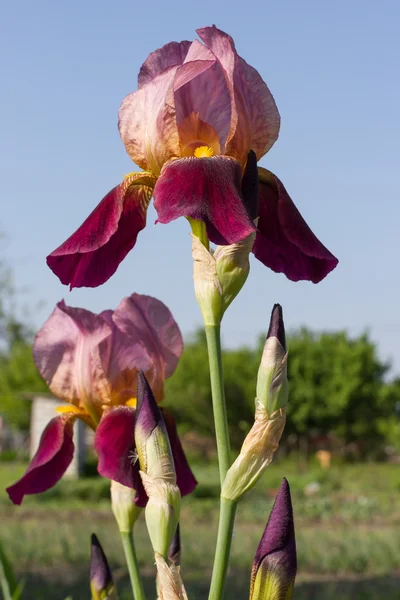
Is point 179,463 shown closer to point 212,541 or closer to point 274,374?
point 274,374

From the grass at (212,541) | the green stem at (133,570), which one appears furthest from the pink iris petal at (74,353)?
the grass at (212,541)

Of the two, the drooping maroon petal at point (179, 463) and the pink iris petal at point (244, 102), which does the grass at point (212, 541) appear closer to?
the drooping maroon petal at point (179, 463)

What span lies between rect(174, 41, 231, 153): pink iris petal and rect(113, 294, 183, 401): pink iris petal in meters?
0.38

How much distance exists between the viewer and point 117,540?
7.96 metres

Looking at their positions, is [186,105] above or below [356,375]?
below

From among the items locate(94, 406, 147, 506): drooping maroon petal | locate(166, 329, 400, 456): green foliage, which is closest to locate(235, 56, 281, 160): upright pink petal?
locate(94, 406, 147, 506): drooping maroon petal

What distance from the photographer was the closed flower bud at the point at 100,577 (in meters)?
1.26

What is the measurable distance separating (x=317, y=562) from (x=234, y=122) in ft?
24.4

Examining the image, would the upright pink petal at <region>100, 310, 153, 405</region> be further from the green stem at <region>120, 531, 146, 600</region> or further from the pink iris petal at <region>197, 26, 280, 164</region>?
the pink iris petal at <region>197, 26, 280, 164</region>

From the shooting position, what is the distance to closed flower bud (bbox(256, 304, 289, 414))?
40.2 inches

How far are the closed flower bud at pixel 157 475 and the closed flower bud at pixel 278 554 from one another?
0.39 feet

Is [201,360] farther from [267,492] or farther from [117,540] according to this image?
[117,540]

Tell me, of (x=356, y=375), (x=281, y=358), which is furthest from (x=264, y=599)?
(x=356, y=375)

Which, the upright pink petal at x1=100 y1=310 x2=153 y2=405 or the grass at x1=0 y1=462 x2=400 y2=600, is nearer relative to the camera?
the upright pink petal at x1=100 y1=310 x2=153 y2=405
